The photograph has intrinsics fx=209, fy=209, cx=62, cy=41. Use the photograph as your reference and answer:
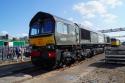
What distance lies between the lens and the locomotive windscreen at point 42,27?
14.2 m

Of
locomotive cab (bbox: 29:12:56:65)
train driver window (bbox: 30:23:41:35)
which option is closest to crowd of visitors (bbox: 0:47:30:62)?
train driver window (bbox: 30:23:41:35)

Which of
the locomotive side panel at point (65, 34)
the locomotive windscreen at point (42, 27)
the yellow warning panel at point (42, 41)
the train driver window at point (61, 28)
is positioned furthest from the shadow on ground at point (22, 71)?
the train driver window at point (61, 28)

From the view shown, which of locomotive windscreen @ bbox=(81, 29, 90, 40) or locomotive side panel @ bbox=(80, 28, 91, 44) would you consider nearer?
locomotive side panel @ bbox=(80, 28, 91, 44)

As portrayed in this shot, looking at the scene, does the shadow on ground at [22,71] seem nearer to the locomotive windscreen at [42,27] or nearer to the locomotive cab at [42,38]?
the locomotive cab at [42,38]

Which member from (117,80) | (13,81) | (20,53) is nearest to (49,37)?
(13,81)

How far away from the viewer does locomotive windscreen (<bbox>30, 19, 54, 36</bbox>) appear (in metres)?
14.2

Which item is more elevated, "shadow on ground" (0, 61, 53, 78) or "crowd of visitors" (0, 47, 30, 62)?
"crowd of visitors" (0, 47, 30, 62)

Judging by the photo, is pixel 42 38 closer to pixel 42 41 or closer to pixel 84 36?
pixel 42 41

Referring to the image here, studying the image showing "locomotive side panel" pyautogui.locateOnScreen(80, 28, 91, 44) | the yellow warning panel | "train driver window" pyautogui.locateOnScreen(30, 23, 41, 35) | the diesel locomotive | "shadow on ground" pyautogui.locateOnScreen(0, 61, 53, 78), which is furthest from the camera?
"locomotive side panel" pyautogui.locateOnScreen(80, 28, 91, 44)

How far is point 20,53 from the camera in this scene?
23125mm

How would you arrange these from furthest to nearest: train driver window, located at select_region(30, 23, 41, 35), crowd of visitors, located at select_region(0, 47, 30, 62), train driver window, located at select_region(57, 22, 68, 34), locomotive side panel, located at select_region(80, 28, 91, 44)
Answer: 1. crowd of visitors, located at select_region(0, 47, 30, 62)
2. locomotive side panel, located at select_region(80, 28, 91, 44)
3. train driver window, located at select_region(30, 23, 41, 35)
4. train driver window, located at select_region(57, 22, 68, 34)

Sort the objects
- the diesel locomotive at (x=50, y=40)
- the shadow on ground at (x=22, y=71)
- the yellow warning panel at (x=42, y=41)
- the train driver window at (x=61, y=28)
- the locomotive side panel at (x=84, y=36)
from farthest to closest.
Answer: the locomotive side panel at (x=84, y=36)
the train driver window at (x=61, y=28)
the diesel locomotive at (x=50, y=40)
the yellow warning panel at (x=42, y=41)
the shadow on ground at (x=22, y=71)

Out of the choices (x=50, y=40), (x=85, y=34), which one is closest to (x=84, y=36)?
(x=85, y=34)

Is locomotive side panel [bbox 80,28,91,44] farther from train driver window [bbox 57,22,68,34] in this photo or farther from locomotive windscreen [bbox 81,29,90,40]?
train driver window [bbox 57,22,68,34]
